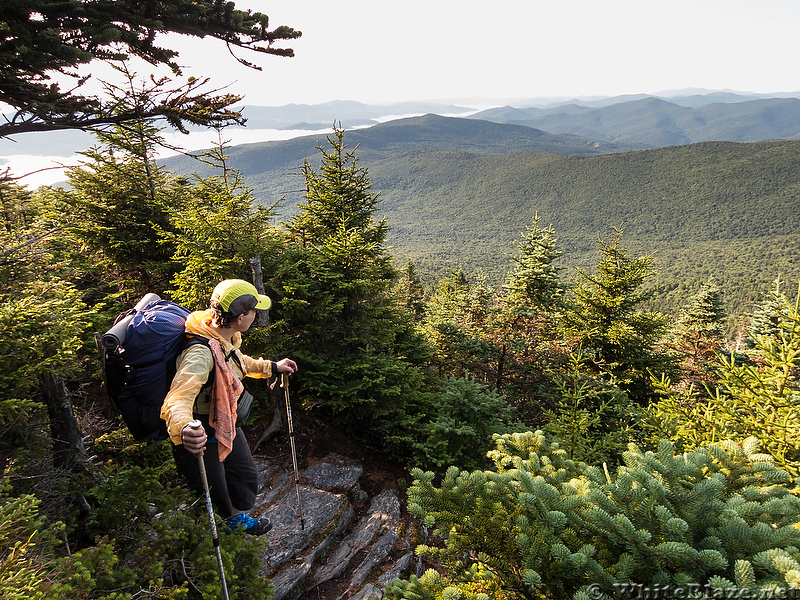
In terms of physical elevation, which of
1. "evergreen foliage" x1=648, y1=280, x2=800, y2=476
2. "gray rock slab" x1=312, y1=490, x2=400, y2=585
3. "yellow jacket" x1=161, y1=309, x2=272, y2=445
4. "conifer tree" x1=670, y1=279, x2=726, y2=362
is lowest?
"conifer tree" x1=670, y1=279, x2=726, y2=362

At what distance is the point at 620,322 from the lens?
1172 cm

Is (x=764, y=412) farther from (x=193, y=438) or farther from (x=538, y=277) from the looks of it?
(x=538, y=277)

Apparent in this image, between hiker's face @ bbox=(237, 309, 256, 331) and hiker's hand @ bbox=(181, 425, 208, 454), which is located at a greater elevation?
hiker's face @ bbox=(237, 309, 256, 331)

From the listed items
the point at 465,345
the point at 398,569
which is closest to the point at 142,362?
the point at 398,569

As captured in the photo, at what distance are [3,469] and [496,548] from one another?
399 centimetres

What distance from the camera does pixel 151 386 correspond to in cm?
309

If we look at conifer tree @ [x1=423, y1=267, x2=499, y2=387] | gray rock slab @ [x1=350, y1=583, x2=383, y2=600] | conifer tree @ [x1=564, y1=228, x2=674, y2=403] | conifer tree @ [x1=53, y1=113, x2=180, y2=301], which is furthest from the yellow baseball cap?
conifer tree @ [x1=564, y1=228, x2=674, y2=403]

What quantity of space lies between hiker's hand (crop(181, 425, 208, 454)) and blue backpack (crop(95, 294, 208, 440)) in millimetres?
624

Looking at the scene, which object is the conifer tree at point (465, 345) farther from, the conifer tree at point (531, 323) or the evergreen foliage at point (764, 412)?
the evergreen foliage at point (764, 412)

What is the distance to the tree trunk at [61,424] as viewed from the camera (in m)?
3.66

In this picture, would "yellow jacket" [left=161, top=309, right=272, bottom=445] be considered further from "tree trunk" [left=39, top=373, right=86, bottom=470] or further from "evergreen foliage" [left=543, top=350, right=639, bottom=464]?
"evergreen foliage" [left=543, top=350, right=639, bottom=464]

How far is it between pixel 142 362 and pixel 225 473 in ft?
5.57

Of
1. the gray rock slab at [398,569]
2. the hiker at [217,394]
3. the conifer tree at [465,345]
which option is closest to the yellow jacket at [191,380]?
the hiker at [217,394]

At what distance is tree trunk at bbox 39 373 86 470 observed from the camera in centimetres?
366
